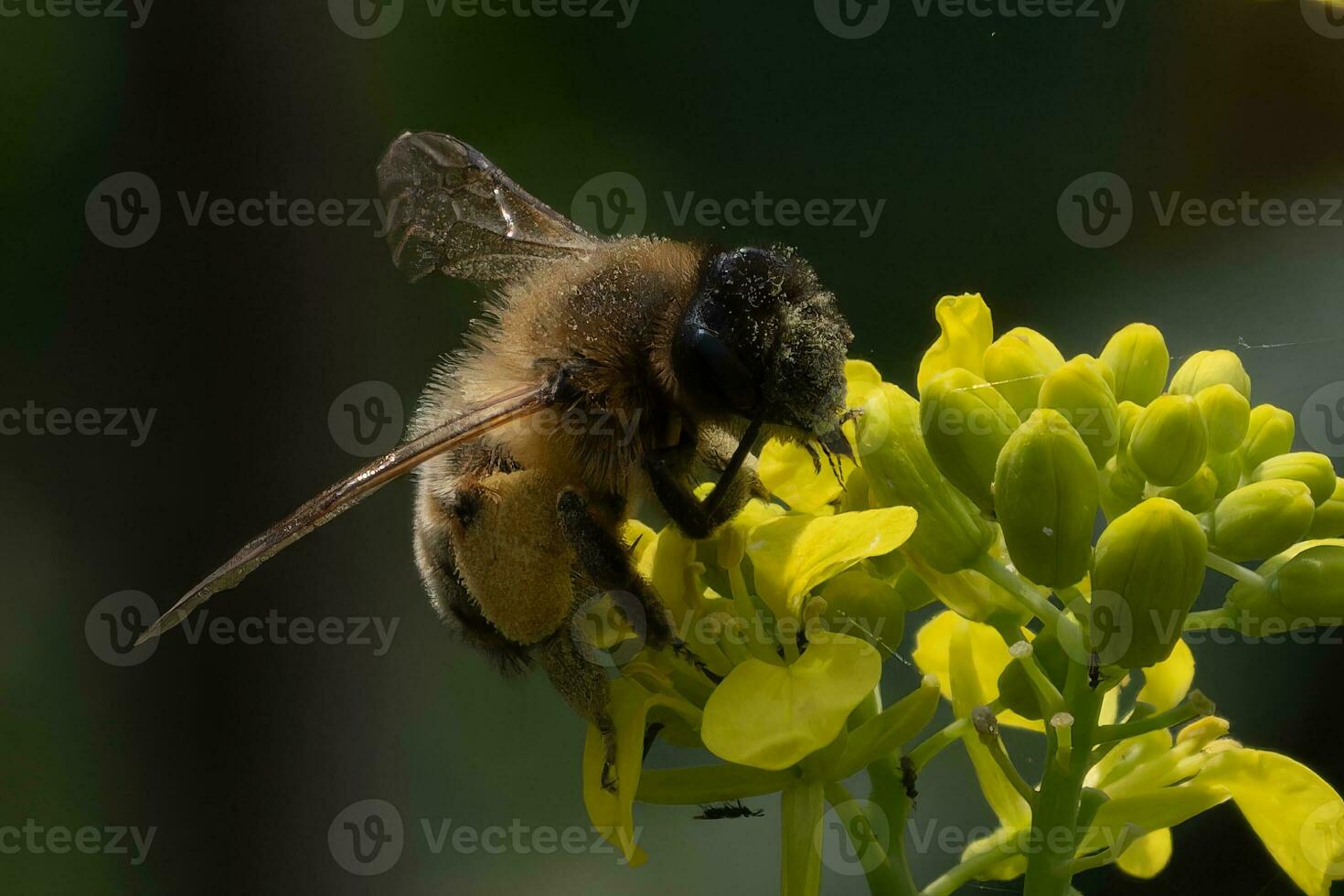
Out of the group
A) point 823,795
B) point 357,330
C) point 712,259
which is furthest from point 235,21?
point 823,795

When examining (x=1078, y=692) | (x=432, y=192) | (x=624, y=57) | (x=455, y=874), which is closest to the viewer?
(x=1078, y=692)

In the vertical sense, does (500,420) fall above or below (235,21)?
below

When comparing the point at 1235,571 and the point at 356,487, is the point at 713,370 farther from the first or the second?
the point at 1235,571

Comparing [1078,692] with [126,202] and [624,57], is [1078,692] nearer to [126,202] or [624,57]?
[624,57]

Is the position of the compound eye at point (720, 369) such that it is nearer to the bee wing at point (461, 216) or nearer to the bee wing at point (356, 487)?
the bee wing at point (356, 487)
